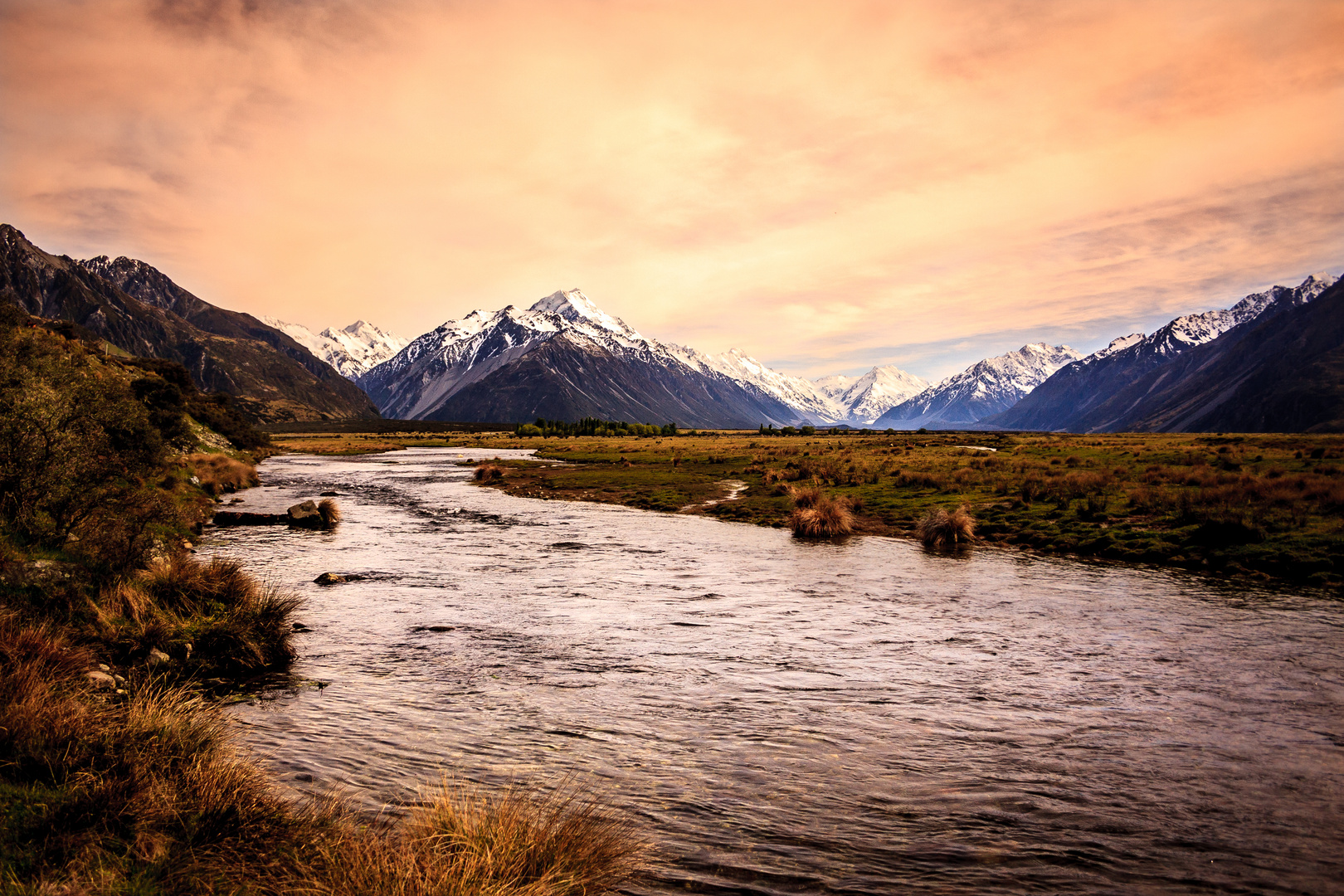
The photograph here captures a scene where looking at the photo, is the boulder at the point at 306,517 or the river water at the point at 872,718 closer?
the river water at the point at 872,718

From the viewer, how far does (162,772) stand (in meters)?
7.60

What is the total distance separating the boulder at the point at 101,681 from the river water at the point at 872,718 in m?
2.56

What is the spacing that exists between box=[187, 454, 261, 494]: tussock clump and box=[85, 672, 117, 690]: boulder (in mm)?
47026

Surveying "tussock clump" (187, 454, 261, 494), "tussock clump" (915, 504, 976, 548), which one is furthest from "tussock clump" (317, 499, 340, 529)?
"tussock clump" (915, 504, 976, 548)

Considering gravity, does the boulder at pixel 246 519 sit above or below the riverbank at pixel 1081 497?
below

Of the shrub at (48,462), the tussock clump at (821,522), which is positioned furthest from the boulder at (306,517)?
the tussock clump at (821,522)

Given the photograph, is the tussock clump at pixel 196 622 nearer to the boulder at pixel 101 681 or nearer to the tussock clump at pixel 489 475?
the boulder at pixel 101 681

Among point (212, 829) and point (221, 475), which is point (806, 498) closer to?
point (212, 829)

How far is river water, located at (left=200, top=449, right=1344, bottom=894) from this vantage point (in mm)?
8312

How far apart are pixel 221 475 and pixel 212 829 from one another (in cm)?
6181

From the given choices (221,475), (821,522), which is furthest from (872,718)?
(221,475)

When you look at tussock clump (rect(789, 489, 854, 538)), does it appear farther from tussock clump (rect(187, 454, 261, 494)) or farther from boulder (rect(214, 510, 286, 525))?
tussock clump (rect(187, 454, 261, 494))

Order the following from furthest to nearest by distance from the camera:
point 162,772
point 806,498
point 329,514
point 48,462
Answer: point 806,498, point 329,514, point 48,462, point 162,772

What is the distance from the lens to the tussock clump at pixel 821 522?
115ft
